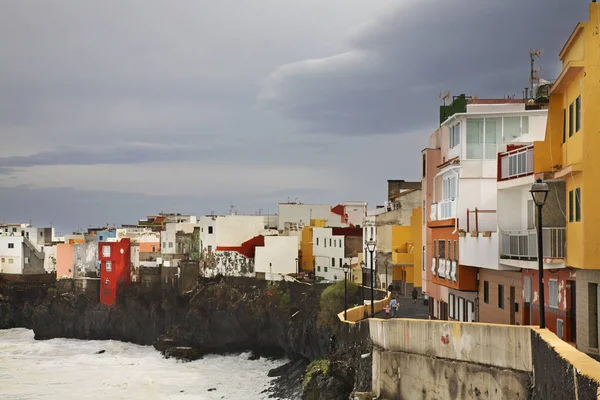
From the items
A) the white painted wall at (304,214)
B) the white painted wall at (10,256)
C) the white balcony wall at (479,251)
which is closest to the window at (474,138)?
the white balcony wall at (479,251)

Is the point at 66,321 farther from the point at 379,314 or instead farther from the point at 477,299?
the point at 477,299

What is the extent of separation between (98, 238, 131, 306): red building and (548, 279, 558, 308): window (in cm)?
8130

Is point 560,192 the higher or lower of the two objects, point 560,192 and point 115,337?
the higher

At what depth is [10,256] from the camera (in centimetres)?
11500

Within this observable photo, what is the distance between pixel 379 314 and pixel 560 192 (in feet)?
76.8

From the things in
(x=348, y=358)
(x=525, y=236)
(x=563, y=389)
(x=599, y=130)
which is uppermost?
(x=599, y=130)

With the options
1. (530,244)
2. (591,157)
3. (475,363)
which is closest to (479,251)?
(530,244)

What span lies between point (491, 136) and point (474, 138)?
711mm

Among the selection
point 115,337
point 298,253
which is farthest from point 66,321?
point 298,253

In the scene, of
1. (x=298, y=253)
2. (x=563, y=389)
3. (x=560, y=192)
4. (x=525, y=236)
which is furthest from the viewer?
(x=298, y=253)

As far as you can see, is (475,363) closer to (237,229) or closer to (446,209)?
(446,209)

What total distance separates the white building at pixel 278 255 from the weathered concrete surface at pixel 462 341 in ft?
192

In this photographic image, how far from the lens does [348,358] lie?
1561 inches

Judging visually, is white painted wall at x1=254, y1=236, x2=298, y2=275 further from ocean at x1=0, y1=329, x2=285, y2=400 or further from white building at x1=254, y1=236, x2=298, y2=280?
ocean at x1=0, y1=329, x2=285, y2=400
